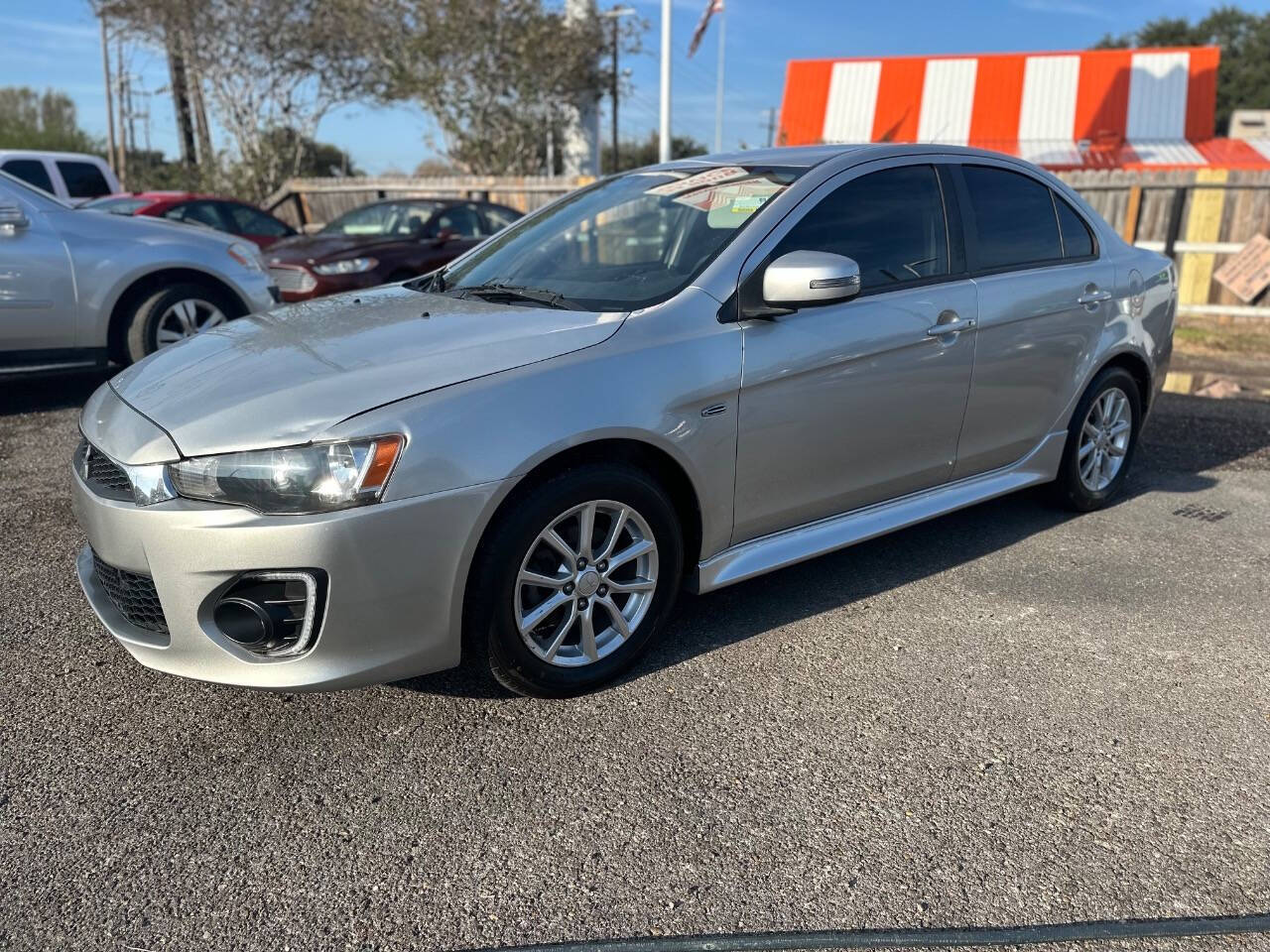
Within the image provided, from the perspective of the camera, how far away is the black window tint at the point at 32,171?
38.7 ft

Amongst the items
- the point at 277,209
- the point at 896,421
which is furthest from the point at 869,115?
the point at 896,421

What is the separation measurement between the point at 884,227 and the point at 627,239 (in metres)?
0.97

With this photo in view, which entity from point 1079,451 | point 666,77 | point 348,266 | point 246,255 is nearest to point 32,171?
point 348,266

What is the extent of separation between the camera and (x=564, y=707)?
3064 millimetres

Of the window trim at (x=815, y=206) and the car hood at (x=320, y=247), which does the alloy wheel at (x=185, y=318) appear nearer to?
the car hood at (x=320, y=247)

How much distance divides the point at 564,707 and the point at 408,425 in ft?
3.32

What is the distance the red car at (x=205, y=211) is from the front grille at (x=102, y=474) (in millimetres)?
8989

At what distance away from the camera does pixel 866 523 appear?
150 inches

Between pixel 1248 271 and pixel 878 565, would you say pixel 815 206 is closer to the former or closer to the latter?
pixel 878 565

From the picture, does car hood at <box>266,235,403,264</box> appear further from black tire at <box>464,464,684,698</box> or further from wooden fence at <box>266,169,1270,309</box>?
wooden fence at <box>266,169,1270,309</box>

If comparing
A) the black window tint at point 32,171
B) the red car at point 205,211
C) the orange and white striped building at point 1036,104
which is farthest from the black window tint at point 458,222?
the orange and white striped building at point 1036,104

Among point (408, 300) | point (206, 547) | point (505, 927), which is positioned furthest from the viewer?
point (408, 300)

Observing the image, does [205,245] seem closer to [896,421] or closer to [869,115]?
[896,421]

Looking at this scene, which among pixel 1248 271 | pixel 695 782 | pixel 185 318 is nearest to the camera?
pixel 695 782
